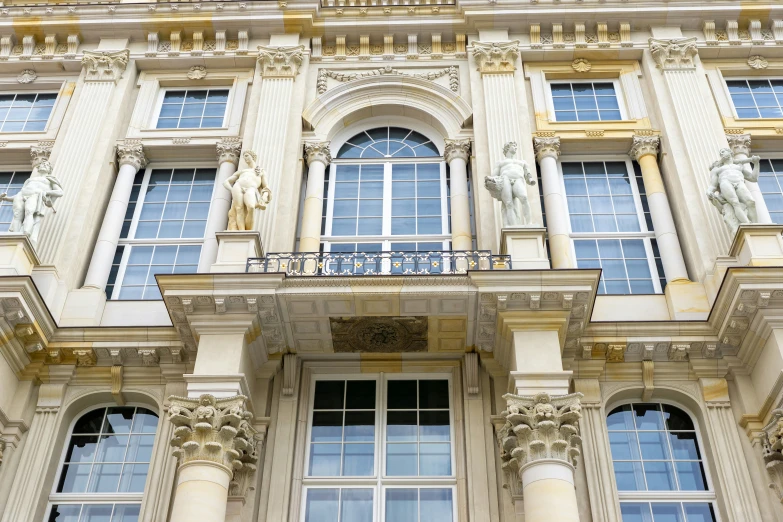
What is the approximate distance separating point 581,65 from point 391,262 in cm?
755

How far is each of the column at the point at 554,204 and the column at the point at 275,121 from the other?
175 inches

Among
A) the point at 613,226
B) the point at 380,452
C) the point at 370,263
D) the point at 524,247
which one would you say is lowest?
the point at 380,452

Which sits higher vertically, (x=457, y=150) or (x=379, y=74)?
(x=379, y=74)

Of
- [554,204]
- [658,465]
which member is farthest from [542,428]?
[554,204]

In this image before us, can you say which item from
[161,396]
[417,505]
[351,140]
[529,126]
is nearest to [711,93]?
[529,126]

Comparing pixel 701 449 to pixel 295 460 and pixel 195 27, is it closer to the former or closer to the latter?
pixel 295 460

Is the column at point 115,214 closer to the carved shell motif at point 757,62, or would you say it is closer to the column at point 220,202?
the column at point 220,202

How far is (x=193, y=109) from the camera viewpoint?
18438mm

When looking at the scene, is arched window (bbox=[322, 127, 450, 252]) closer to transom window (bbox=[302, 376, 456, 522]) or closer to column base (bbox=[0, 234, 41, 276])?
transom window (bbox=[302, 376, 456, 522])

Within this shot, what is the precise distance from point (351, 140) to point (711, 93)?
7127 mm

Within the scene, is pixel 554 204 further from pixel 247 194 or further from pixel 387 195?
pixel 247 194

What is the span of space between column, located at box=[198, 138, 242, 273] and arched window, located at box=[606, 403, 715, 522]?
6898 millimetres

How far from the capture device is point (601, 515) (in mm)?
11930

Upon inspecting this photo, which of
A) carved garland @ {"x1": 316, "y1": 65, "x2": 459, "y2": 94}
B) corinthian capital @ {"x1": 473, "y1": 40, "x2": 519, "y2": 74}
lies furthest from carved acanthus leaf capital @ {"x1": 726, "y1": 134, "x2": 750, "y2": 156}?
carved garland @ {"x1": 316, "y1": 65, "x2": 459, "y2": 94}
